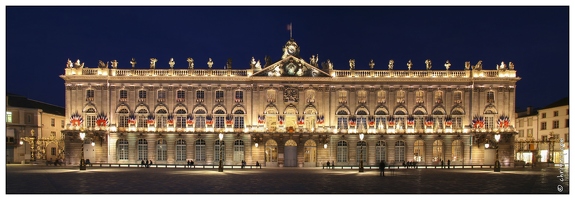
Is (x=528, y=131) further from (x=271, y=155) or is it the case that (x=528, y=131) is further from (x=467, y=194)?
(x=467, y=194)

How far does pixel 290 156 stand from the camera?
68.1 m

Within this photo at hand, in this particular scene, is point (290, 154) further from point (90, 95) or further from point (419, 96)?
point (90, 95)

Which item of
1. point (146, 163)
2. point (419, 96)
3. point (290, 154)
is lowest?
point (146, 163)

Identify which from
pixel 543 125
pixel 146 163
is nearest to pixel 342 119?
pixel 146 163

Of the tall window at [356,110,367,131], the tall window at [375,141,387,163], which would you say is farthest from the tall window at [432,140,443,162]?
the tall window at [356,110,367,131]

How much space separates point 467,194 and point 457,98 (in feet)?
138

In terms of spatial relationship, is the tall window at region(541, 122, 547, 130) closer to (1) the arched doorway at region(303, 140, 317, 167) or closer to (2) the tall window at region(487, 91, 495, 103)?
(2) the tall window at region(487, 91, 495, 103)

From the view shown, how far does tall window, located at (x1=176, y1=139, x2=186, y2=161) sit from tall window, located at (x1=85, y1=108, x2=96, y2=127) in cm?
936

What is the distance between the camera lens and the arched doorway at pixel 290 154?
67.9 meters

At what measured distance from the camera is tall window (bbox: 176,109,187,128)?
69562 millimetres

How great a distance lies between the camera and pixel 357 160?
68.6 metres

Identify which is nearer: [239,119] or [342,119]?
[239,119]

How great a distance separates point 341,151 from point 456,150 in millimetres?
12465

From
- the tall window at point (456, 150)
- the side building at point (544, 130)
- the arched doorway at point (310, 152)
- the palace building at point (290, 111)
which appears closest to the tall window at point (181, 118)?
the palace building at point (290, 111)
